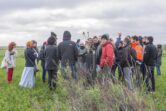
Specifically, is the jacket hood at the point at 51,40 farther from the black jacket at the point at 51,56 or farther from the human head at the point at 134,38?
the human head at the point at 134,38

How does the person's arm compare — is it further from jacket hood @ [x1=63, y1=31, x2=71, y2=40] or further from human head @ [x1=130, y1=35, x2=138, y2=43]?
jacket hood @ [x1=63, y1=31, x2=71, y2=40]

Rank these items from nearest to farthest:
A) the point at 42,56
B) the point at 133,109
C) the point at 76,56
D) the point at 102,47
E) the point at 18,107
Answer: the point at 133,109
the point at 18,107
the point at 102,47
the point at 76,56
the point at 42,56

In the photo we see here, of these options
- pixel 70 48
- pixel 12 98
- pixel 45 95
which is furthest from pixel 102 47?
pixel 12 98

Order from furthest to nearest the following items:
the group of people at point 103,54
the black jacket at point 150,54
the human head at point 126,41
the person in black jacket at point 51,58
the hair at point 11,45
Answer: the hair at point 11,45
the person in black jacket at point 51,58
the black jacket at point 150,54
the human head at point 126,41
the group of people at point 103,54

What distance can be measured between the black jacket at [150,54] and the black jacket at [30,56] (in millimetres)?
4753

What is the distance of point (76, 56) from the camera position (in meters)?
13.7

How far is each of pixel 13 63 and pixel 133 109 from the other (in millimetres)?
12264

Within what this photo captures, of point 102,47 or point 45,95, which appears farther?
point 45,95

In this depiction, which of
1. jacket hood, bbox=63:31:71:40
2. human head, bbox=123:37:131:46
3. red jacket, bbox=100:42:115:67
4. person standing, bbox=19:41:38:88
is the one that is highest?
jacket hood, bbox=63:31:71:40

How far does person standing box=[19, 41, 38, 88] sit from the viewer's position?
15.3m

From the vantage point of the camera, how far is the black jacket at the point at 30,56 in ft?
50.2

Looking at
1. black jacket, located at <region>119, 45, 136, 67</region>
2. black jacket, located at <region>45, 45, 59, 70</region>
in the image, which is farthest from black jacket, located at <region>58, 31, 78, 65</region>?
black jacket, located at <region>119, 45, 136, 67</region>

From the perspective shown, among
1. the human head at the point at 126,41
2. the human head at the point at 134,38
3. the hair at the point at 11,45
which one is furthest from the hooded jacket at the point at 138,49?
the hair at the point at 11,45

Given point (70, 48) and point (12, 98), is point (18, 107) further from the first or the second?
point (70, 48)
